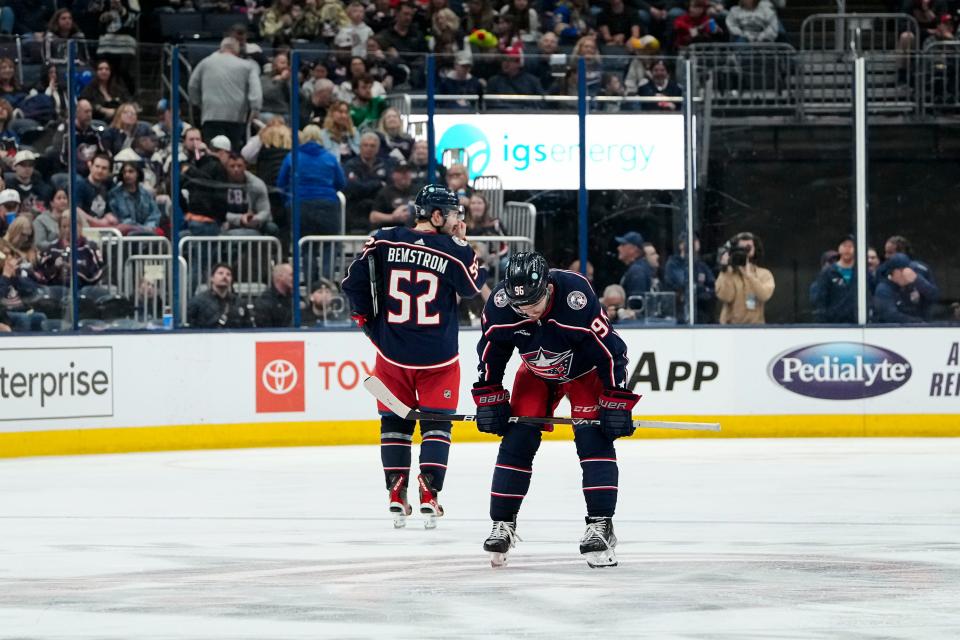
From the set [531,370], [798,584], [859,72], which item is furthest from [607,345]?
[859,72]

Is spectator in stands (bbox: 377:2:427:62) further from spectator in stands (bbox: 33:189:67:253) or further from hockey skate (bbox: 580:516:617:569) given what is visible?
hockey skate (bbox: 580:516:617:569)

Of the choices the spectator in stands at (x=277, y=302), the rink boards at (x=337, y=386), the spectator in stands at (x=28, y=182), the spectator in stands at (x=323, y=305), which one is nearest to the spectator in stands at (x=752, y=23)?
the rink boards at (x=337, y=386)

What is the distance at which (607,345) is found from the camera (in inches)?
242

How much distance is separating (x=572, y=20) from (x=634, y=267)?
4.16 metres

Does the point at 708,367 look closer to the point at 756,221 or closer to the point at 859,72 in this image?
the point at 756,221

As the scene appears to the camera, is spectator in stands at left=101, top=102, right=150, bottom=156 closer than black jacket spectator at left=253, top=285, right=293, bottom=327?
Yes

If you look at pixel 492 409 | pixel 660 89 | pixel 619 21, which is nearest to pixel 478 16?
pixel 619 21

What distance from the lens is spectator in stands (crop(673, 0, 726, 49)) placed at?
16469 mm

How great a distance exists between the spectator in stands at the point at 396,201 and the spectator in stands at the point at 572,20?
4068 mm

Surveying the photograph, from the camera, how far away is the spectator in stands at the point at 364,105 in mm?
12461

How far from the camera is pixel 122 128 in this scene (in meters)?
11.8

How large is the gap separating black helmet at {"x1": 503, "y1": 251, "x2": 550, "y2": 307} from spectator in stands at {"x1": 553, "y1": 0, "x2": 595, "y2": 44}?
34.2 feet

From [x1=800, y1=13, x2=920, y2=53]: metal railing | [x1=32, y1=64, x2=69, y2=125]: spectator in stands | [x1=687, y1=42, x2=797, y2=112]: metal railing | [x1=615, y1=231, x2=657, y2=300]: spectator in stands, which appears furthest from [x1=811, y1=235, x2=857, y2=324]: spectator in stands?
[x1=32, y1=64, x2=69, y2=125]: spectator in stands

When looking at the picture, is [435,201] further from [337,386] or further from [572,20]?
[572,20]
